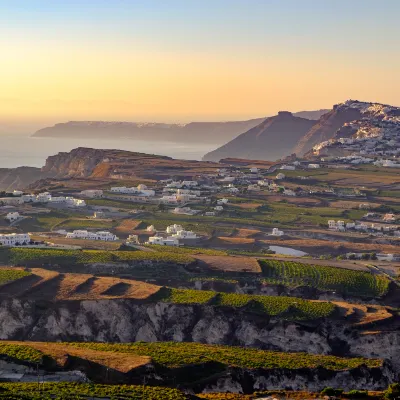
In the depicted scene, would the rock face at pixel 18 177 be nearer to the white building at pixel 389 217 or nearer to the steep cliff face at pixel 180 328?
the white building at pixel 389 217

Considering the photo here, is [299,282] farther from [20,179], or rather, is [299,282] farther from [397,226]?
[20,179]

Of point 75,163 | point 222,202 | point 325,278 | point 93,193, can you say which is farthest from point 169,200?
point 75,163

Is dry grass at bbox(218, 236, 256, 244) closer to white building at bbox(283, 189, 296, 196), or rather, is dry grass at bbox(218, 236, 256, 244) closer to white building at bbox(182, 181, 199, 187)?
white building at bbox(283, 189, 296, 196)

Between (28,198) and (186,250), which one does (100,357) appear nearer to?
(186,250)

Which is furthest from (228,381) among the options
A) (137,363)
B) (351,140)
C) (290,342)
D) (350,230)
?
(351,140)

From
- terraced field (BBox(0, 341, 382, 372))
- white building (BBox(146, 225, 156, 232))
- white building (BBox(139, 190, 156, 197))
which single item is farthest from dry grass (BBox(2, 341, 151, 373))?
white building (BBox(139, 190, 156, 197))
